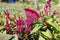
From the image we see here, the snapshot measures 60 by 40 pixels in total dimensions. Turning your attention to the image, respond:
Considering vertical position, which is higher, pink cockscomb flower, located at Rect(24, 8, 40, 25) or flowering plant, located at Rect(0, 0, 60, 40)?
pink cockscomb flower, located at Rect(24, 8, 40, 25)

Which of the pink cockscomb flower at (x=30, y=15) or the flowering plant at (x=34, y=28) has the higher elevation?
the pink cockscomb flower at (x=30, y=15)

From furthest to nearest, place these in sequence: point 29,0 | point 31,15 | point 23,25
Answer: point 29,0 < point 23,25 < point 31,15

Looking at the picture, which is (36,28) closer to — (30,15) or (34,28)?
(34,28)

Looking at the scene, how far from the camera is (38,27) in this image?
77.4 inches

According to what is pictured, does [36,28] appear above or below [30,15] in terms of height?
below

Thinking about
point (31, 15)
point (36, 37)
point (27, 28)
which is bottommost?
point (36, 37)

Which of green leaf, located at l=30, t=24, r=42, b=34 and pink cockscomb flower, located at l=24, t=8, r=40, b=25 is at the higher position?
pink cockscomb flower, located at l=24, t=8, r=40, b=25

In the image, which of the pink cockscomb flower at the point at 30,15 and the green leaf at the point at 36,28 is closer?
the pink cockscomb flower at the point at 30,15

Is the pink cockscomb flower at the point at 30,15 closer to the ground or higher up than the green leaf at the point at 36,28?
higher up

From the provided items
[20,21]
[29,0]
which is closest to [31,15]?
[20,21]

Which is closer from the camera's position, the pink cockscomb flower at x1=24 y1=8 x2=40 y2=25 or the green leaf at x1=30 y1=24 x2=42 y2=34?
the pink cockscomb flower at x1=24 y1=8 x2=40 y2=25

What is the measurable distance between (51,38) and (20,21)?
0.32 meters

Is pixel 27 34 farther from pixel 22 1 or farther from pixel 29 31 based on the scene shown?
→ pixel 22 1

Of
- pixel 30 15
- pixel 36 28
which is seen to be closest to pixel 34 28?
pixel 36 28
